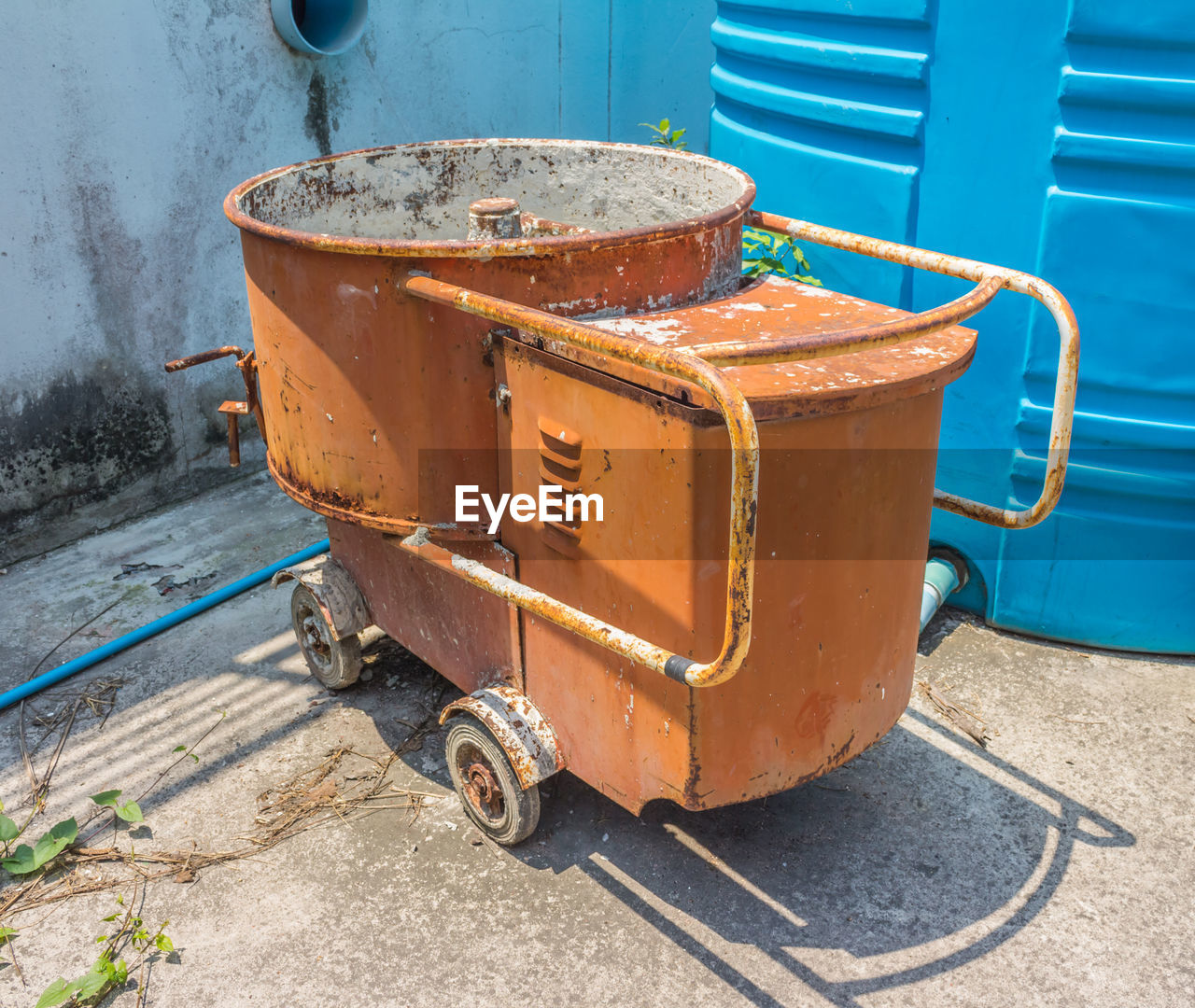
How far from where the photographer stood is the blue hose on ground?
338 centimetres

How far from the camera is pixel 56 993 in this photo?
7.73 feet

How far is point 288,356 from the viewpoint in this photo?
265 centimetres

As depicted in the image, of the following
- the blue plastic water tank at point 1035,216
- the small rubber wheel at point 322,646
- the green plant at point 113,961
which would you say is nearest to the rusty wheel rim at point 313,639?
the small rubber wheel at point 322,646

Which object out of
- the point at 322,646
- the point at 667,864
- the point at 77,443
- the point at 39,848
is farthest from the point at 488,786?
the point at 77,443

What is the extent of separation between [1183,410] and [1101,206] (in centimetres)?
62

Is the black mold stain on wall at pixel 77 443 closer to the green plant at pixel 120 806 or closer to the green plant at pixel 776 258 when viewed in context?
the green plant at pixel 120 806

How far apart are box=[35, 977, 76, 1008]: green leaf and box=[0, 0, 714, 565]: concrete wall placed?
7.20 feet

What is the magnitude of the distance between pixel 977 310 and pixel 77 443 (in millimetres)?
3419

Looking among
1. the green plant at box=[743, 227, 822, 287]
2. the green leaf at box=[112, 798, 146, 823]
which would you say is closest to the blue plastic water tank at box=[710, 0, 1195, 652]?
the green plant at box=[743, 227, 822, 287]

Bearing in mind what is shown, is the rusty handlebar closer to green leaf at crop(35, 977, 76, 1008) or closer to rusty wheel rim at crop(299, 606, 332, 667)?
rusty wheel rim at crop(299, 606, 332, 667)

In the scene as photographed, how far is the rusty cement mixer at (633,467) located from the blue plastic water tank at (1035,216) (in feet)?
2.23

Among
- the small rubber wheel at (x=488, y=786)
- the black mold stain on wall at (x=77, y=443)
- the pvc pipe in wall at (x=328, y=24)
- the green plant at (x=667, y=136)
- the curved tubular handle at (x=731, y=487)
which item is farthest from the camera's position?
the green plant at (x=667, y=136)

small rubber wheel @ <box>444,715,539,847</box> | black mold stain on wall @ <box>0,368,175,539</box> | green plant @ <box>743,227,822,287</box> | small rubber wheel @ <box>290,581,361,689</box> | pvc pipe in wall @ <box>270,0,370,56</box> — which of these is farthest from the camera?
pvc pipe in wall @ <box>270,0,370,56</box>

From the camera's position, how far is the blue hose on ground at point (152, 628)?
3.38m
